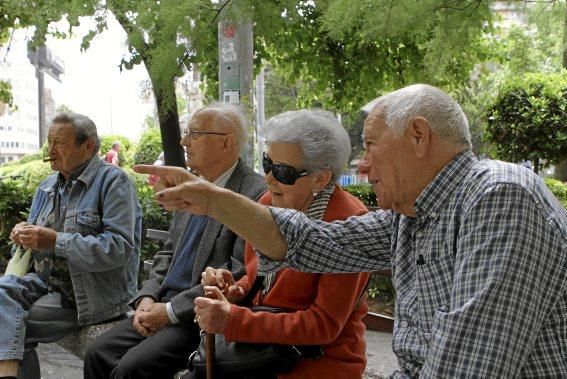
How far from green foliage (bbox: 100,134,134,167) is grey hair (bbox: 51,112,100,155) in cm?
1765

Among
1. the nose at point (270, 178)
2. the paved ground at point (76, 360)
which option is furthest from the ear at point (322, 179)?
the paved ground at point (76, 360)

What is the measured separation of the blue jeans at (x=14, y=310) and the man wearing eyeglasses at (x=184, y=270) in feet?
1.73

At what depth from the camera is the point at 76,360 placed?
17.5 ft

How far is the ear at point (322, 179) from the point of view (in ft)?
9.48

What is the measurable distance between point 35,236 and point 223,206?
202cm

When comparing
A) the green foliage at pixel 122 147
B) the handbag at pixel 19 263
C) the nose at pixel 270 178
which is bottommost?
the green foliage at pixel 122 147

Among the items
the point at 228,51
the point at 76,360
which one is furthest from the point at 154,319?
the point at 76,360

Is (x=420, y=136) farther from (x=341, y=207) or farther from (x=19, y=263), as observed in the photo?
(x=19, y=263)

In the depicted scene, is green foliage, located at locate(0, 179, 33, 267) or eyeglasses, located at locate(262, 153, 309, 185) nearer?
eyeglasses, located at locate(262, 153, 309, 185)

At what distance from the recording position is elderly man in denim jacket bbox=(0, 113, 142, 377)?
12.5ft

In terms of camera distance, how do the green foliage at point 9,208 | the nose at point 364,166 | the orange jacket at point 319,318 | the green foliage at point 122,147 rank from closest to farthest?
1. the nose at point 364,166
2. the orange jacket at point 319,318
3. the green foliage at point 9,208
4. the green foliage at point 122,147

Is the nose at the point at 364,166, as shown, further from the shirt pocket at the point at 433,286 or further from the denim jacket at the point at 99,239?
the denim jacket at the point at 99,239

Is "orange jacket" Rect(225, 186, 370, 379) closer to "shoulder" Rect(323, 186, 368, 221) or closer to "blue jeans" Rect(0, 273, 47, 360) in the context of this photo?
"shoulder" Rect(323, 186, 368, 221)

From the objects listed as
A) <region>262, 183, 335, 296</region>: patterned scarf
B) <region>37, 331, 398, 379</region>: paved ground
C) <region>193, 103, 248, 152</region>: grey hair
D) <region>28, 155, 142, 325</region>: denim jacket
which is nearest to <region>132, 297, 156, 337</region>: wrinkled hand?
<region>28, 155, 142, 325</region>: denim jacket
